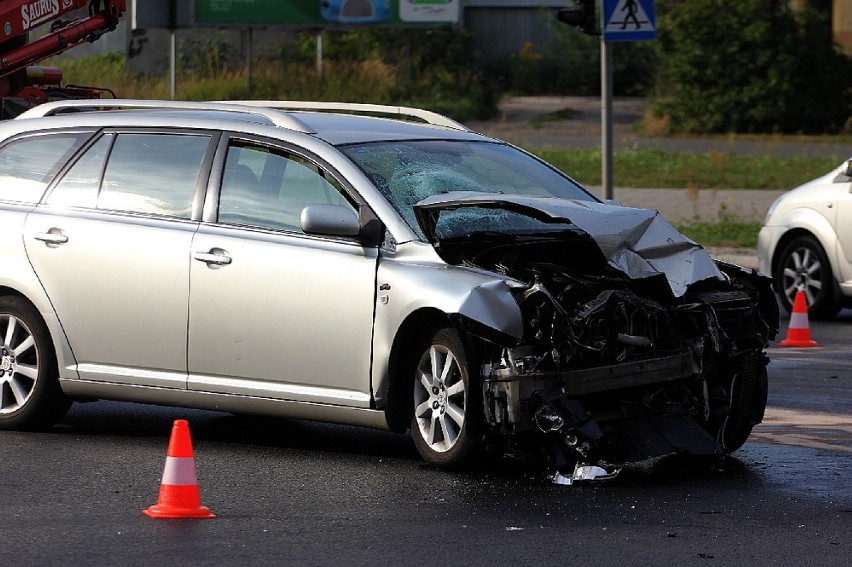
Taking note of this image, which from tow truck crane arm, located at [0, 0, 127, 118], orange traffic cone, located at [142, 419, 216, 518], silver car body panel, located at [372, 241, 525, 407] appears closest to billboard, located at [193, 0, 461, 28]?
tow truck crane arm, located at [0, 0, 127, 118]

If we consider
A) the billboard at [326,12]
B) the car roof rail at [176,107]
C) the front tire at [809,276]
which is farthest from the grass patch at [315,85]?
the car roof rail at [176,107]

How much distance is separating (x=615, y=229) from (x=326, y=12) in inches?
1226

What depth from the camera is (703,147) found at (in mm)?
34688

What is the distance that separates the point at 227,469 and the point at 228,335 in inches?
26.2

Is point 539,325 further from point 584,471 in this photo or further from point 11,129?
point 11,129

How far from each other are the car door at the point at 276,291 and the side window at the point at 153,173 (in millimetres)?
186

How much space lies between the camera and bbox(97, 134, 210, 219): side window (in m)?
8.51

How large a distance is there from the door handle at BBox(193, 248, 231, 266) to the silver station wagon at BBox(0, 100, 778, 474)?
1 centimetres

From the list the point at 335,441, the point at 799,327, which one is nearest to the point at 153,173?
the point at 335,441

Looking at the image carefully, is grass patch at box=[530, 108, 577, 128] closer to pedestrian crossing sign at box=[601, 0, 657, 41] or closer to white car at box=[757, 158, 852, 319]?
pedestrian crossing sign at box=[601, 0, 657, 41]

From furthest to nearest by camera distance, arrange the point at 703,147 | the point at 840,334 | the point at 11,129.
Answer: the point at 703,147 → the point at 840,334 → the point at 11,129

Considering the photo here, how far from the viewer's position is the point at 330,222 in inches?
308

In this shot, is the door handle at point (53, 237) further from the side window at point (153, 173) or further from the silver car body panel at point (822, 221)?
the silver car body panel at point (822, 221)

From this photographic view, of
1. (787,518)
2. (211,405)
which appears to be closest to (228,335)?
(211,405)
